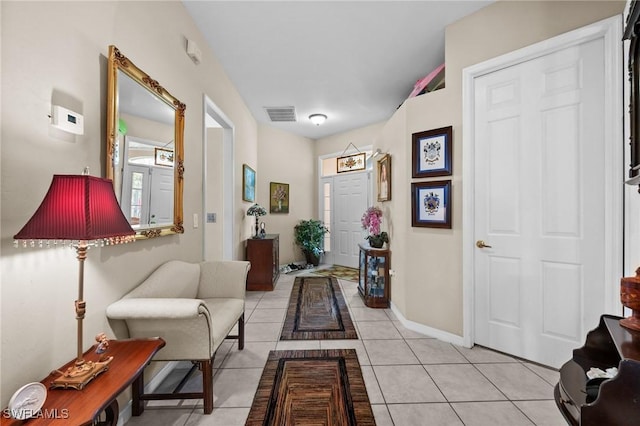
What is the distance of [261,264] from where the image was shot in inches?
159

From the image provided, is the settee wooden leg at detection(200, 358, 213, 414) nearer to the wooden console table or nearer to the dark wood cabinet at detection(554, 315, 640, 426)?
the wooden console table

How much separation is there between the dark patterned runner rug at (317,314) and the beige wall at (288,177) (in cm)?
143

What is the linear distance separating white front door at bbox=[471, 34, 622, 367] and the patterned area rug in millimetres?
2679

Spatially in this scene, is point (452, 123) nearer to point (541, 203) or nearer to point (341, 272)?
point (541, 203)

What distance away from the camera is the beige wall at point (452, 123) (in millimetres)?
1947

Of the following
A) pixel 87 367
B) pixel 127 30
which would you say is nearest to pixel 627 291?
pixel 87 367

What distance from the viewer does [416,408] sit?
162 cm

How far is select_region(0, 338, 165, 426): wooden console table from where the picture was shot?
83 cm

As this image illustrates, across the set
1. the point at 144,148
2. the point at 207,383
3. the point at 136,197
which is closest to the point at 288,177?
the point at 144,148

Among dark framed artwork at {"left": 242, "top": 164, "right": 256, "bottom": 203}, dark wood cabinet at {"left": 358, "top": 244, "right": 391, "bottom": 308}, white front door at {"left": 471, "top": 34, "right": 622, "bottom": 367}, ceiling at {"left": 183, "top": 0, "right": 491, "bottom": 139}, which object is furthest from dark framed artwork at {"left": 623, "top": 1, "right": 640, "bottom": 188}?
dark framed artwork at {"left": 242, "top": 164, "right": 256, "bottom": 203}

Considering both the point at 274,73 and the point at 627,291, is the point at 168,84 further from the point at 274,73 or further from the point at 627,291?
the point at 627,291

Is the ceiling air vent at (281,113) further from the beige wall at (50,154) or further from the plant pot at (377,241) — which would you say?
the beige wall at (50,154)

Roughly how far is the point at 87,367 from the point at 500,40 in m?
3.29

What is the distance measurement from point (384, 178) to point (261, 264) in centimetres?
219
